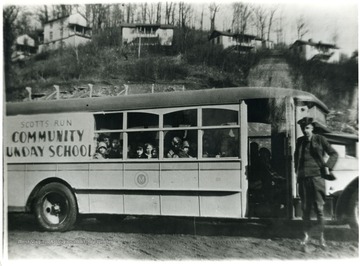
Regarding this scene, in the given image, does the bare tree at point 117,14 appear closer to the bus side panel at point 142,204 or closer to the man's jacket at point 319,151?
the bus side panel at point 142,204

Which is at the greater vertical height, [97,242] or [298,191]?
[298,191]

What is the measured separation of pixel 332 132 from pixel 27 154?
295 cm

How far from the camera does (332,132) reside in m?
3.67

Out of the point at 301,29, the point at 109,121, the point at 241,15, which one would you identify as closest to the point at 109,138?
the point at 109,121

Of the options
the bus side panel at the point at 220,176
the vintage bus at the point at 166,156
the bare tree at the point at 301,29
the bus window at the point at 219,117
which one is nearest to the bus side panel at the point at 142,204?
the vintage bus at the point at 166,156

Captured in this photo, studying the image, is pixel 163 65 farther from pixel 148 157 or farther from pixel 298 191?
pixel 298 191

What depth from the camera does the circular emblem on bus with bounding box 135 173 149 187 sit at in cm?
384

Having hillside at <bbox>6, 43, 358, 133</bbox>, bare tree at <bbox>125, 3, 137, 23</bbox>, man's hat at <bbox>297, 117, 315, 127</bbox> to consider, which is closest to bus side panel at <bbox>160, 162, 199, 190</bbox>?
hillside at <bbox>6, 43, 358, 133</bbox>

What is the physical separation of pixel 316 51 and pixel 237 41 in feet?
2.43

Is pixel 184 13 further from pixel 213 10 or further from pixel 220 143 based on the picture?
pixel 220 143

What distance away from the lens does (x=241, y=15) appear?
3.84 metres

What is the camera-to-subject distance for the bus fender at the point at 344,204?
3.56 m

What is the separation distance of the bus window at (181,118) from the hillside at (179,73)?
0.27 m

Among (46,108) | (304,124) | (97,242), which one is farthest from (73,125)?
(304,124)
